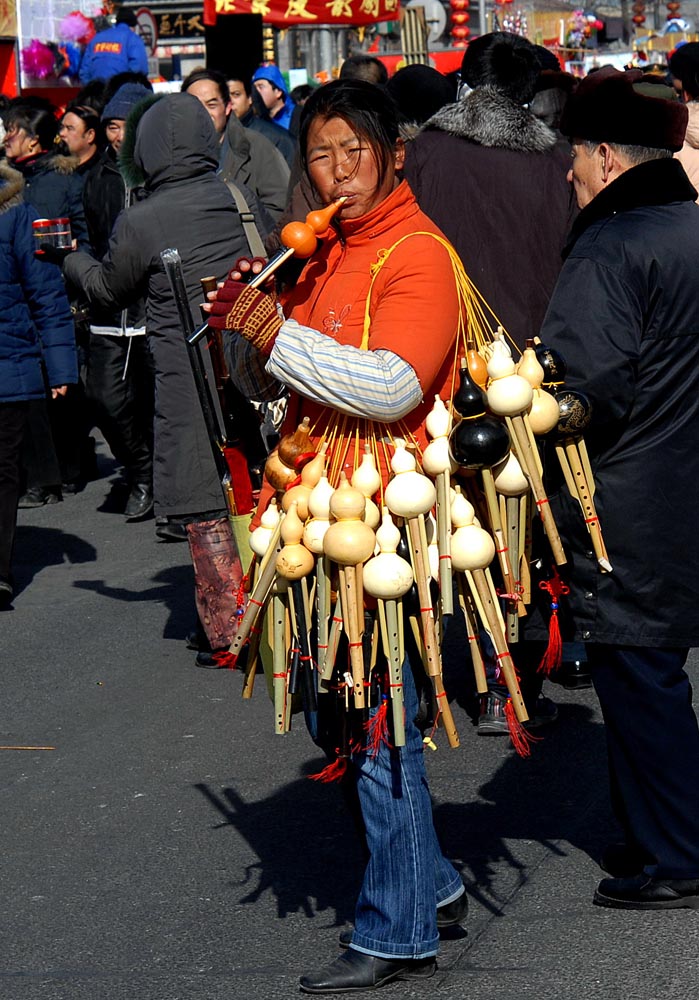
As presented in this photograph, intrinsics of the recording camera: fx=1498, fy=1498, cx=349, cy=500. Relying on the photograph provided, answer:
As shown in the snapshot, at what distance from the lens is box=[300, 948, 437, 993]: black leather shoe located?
10.6ft

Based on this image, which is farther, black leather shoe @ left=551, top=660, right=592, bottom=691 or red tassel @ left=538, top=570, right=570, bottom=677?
black leather shoe @ left=551, top=660, right=592, bottom=691

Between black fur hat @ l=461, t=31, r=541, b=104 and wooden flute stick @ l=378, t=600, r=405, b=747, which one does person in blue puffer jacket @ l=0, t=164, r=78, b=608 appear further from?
wooden flute stick @ l=378, t=600, r=405, b=747

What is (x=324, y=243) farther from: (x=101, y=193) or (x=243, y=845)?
(x=101, y=193)

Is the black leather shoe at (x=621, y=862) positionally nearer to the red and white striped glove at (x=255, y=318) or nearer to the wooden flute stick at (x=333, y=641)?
the wooden flute stick at (x=333, y=641)

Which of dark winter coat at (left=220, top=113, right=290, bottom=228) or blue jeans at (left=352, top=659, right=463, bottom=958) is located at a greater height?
dark winter coat at (left=220, top=113, right=290, bottom=228)

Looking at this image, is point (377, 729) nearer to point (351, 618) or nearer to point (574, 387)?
point (351, 618)

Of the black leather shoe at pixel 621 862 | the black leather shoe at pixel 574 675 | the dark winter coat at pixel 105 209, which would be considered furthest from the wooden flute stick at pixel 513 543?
the dark winter coat at pixel 105 209

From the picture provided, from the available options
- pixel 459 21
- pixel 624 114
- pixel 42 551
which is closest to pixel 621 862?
pixel 624 114

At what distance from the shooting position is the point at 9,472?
690cm

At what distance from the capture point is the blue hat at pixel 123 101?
27.8 feet

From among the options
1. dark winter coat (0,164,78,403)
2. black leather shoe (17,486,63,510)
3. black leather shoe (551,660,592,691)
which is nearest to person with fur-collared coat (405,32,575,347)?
black leather shoe (551,660,592,691)

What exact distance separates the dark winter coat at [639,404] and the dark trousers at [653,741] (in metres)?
0.08

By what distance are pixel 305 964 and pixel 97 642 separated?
10.0ft

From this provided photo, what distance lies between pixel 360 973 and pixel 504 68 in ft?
10.5
